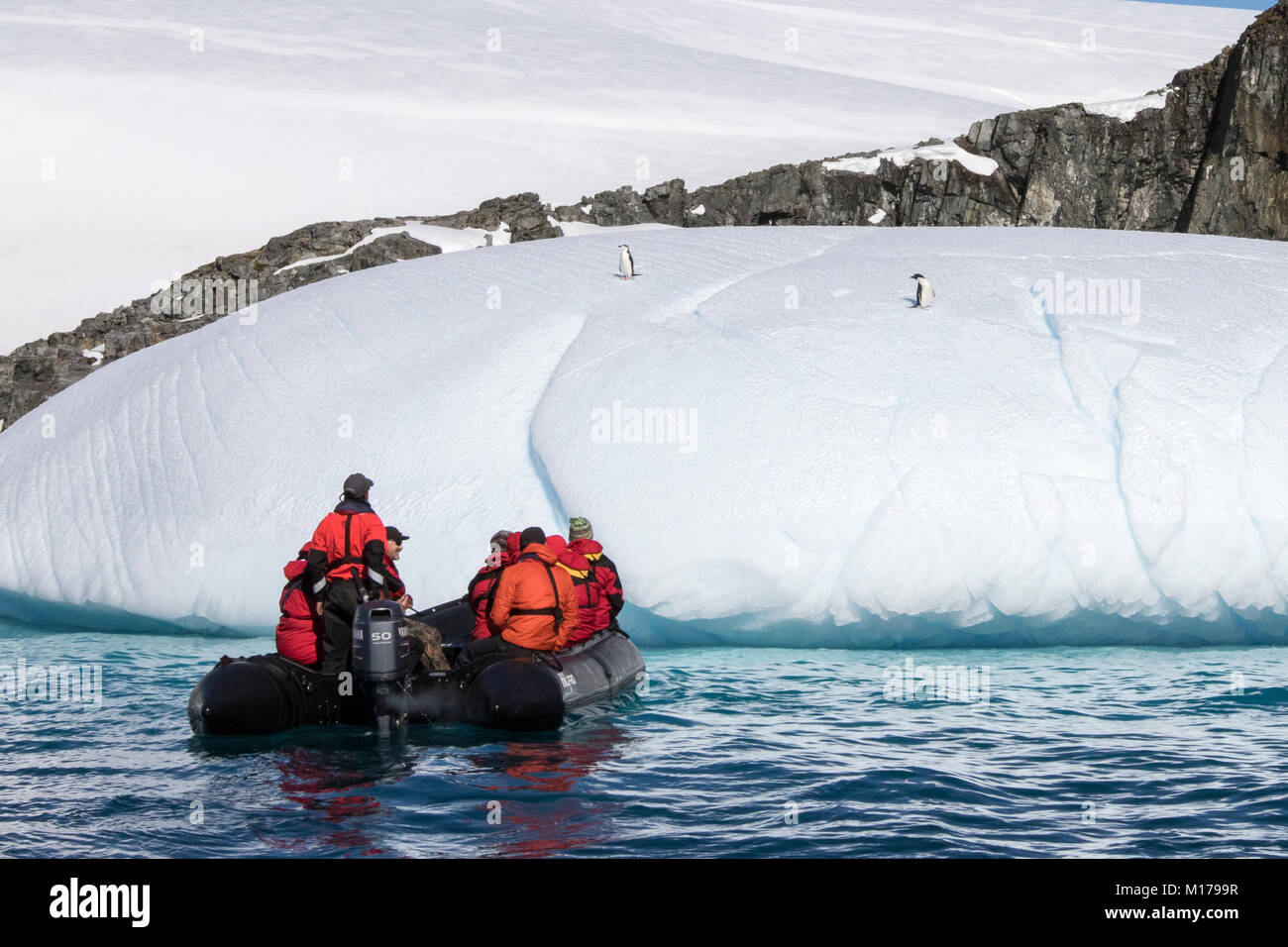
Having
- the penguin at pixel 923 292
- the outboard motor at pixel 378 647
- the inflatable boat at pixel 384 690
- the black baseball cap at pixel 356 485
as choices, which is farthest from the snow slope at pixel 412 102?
the outboard motor at pixel 378 647

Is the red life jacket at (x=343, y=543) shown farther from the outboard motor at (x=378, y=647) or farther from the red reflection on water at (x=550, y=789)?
the red reflection on water at (x=550, y=789)

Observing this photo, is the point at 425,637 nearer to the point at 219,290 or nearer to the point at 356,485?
the point at 356,485

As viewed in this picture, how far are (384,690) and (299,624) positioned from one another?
601 millimetres

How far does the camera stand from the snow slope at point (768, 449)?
8.32 m

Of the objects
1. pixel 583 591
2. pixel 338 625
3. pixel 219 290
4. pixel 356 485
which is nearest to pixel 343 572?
pixel 338 625

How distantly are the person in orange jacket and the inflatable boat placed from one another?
11 centimetres

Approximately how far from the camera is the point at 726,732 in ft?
21.9

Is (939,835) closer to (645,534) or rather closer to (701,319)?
(645,534)

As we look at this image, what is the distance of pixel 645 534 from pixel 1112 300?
152 inches

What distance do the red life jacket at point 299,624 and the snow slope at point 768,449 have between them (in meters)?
1.98

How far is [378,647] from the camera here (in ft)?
21.5

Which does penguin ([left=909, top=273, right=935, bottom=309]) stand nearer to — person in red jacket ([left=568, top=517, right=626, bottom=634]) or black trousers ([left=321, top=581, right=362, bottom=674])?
person in red jacket ([left=568, top=517, right=626, bottom=634])

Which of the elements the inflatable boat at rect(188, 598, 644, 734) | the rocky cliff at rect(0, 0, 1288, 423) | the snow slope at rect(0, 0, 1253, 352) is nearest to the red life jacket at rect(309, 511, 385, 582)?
the inflatable boat at rect(188, 598, 644, 734)
